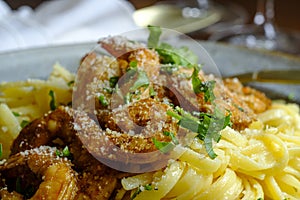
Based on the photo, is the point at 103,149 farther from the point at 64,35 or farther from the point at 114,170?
the point at 64,35

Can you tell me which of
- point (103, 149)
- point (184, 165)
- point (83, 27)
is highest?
point (103, 149)

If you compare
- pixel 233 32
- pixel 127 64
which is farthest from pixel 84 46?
pixel 233 32

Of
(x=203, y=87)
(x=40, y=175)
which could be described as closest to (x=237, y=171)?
(x=203, y=87)

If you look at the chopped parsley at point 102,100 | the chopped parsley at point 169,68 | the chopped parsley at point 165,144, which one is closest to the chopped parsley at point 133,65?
the chopped parsley at point 169,68

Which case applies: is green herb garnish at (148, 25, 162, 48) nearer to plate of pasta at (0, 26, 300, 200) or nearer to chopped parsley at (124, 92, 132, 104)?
plate of pasta at (0, 26, 300, 200)

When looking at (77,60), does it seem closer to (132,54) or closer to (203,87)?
(132,54)

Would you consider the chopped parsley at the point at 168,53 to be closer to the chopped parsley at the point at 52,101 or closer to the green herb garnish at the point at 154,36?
the green herb garnish at the point at 154,36

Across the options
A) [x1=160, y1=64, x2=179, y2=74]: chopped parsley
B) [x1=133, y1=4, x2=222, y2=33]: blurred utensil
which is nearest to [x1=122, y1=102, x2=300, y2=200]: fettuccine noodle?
[x1=160, y1=64, x2=179, y2=74]: chopped parsley
